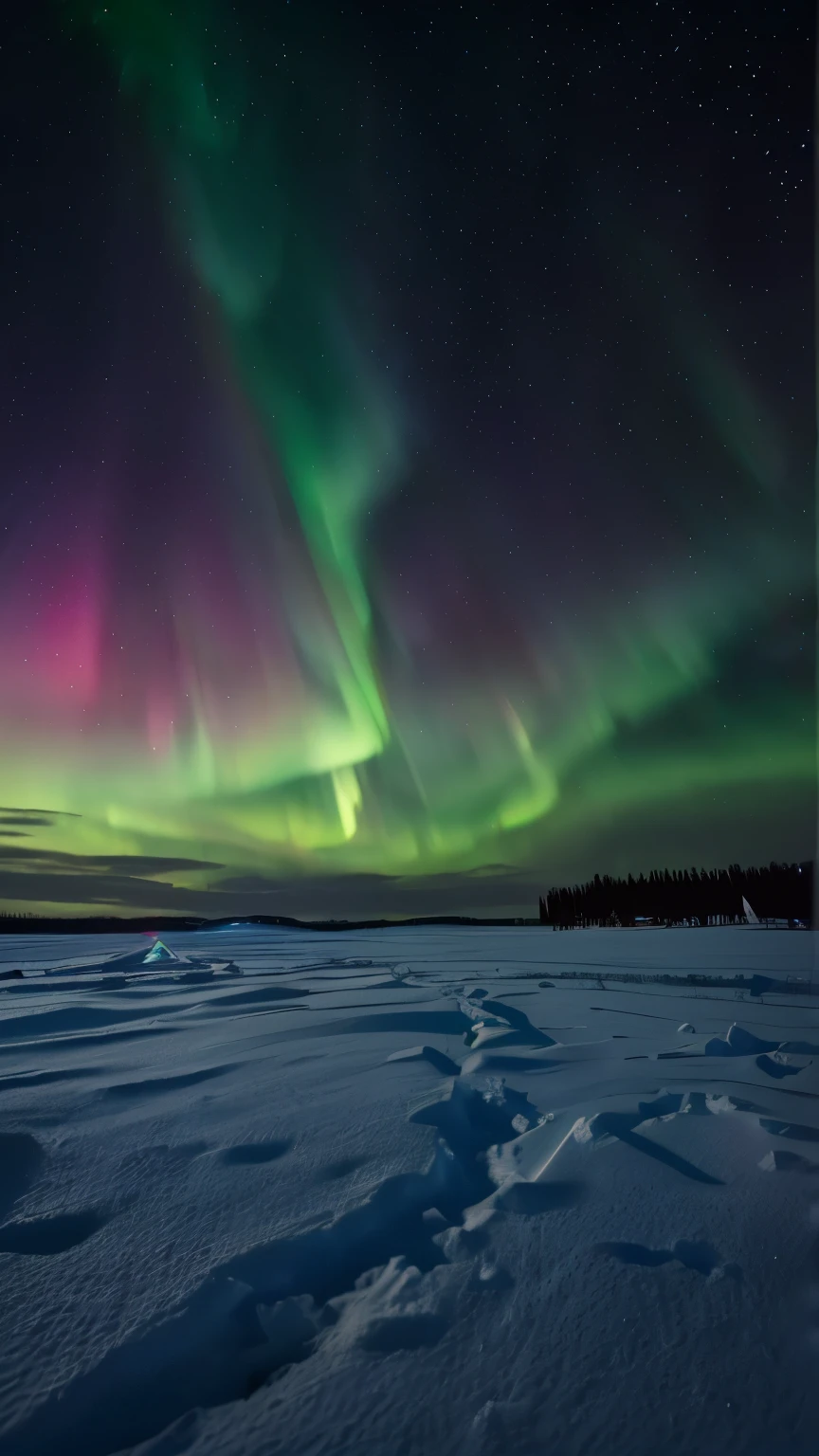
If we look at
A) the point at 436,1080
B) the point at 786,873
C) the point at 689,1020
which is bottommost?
the point at 786,873

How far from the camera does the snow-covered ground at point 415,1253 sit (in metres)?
1.59

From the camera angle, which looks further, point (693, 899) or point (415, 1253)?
point (693, 899)

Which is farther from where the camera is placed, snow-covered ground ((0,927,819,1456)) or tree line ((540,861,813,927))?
tree line ((540,861,813,927))

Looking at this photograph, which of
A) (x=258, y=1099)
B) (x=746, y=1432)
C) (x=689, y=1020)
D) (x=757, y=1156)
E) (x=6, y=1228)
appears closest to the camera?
(x=746, y=1432)

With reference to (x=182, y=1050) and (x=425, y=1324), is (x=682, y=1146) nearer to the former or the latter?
(x=425, y=1324)

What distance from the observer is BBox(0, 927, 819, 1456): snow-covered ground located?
5.23 ft

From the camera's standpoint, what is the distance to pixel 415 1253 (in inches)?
92.2

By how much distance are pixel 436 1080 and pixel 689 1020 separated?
3485 mm

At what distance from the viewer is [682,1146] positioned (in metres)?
3.13

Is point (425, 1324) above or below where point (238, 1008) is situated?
above

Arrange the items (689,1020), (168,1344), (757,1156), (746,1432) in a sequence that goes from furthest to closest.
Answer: (689,1020) < (757,1156) < (168,1344) < (746,1432)

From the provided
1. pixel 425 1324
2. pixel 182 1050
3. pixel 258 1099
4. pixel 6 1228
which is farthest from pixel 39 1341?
pixel 182 1050

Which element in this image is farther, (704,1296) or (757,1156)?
(757,1156)

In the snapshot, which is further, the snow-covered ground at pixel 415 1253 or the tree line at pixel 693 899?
the tree line at pixel 693 899
